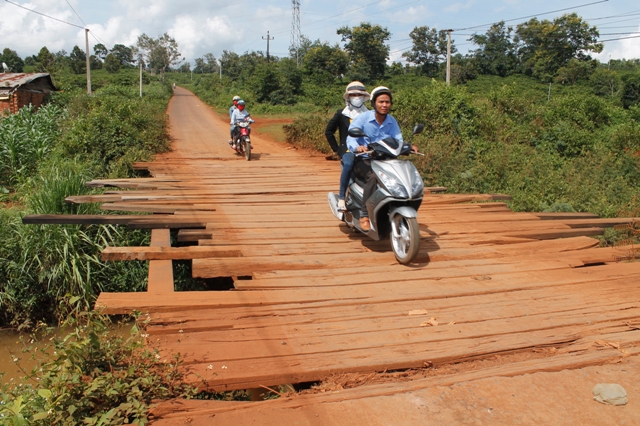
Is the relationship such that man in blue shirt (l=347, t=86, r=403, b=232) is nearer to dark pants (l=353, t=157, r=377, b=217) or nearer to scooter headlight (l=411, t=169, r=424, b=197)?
dark pants (l=353, t=157, r=377, b=217)

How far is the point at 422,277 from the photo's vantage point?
175 inches

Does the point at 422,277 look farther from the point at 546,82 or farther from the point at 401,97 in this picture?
the point at 546,82

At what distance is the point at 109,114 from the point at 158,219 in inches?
289

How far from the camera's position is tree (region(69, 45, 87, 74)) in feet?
200

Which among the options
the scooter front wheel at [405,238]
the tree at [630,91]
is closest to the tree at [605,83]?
the tree at [630,91]

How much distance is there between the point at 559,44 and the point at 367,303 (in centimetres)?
5077

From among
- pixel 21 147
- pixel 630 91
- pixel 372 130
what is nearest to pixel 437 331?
pixel 372 130

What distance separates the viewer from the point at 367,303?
382 centimetres

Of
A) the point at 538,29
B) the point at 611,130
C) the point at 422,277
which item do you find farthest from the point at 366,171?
the point at 538,29

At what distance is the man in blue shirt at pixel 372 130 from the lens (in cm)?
503

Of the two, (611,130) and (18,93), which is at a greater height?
(18,93)

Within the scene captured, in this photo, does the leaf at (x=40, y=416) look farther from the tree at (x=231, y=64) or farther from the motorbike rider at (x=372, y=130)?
the tree at (x=231, y=64)

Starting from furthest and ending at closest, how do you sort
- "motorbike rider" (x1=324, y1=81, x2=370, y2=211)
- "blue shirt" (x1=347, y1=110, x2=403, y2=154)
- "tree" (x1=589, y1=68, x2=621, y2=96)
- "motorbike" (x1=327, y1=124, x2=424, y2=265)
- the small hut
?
"tree" (x1=589, y1=68, x2=621, y2=96)
the small hut
"motorbike rider" (x1=324, y1=81, x2=370, y2=211)
"blue shirt" (x1=347, y1=110, x2=403, y2=154)
"motorbike" (x1=327, y1=124, x2=424, y2=265)

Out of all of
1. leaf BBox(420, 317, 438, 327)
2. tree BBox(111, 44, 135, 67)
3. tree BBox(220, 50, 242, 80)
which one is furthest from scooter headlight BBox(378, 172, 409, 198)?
tree BBox(111, 44, 135, 67)
